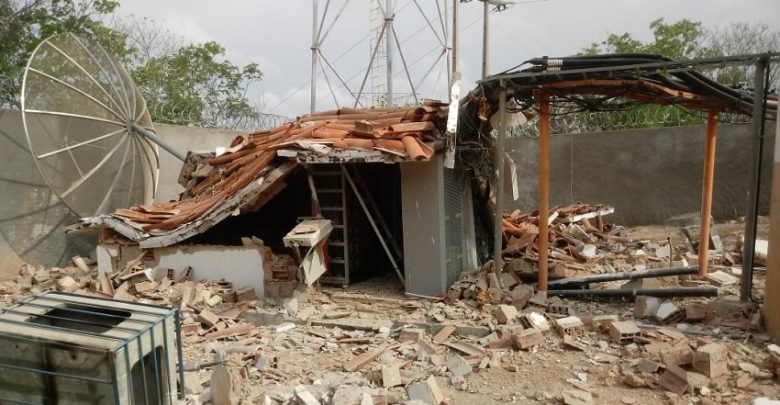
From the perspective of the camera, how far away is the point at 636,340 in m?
6.13

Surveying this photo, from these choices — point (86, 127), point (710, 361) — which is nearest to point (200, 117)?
point (86, 127)

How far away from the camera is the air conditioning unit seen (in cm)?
341

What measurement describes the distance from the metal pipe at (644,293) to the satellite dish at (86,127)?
25.6ft

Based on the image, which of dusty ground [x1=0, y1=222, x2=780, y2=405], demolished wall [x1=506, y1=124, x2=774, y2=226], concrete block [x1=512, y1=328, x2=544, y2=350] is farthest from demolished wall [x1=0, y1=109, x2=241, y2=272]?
demolished wall [x1=506, y1=124, x2=774, y2=226]

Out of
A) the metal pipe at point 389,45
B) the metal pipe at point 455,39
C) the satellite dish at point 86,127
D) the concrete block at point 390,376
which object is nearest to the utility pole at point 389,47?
the metal pipe at point 389,45

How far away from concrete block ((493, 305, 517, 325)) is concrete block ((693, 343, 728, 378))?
87.3 inches

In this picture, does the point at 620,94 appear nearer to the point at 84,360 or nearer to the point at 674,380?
the point at 674,380

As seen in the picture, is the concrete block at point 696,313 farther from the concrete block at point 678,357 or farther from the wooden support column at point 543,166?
Result: the wooden support column at point 543,166

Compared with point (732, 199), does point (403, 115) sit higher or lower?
higher

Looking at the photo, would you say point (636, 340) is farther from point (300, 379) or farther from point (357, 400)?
point (300, 379)

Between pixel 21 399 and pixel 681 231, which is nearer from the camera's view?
pixel 21 399

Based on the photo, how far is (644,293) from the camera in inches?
297

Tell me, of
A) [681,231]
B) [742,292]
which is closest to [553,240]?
[681,231]

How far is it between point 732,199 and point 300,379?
11558 millimetres
